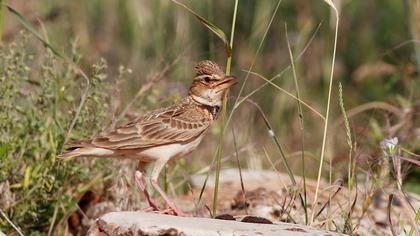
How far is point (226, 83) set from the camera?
5.34 m

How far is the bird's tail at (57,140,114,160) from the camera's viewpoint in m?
5.06

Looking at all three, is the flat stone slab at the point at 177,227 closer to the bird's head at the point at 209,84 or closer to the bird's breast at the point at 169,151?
the bird's breast at the point at 169,151

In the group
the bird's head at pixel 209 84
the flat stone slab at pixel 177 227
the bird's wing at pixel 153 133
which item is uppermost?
the bird's head at pixel 209 84

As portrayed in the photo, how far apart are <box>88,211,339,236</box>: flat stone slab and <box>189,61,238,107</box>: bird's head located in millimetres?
1152

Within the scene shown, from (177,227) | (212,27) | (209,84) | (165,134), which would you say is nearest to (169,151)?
(165,134)

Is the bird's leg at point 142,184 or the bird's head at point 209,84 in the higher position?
the bird's head at point 209,84

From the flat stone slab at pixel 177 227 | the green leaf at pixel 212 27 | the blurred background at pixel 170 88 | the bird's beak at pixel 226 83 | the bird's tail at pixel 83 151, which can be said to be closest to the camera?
the flat stone slab at pixel 177 227

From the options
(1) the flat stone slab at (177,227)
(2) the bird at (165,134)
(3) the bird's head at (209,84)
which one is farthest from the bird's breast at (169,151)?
(1) the flat stone slab at (177,227)

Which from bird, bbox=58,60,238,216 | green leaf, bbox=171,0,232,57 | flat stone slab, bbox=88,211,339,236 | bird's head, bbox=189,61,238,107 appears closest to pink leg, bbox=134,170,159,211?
bird, bbox=58,60,238,216

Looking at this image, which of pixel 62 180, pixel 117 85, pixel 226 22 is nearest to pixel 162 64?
pixel 117 85

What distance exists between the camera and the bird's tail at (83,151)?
5.06 meters

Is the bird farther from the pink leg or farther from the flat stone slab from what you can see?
the flat stone slab

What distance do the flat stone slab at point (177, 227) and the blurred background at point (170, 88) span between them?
110 cm

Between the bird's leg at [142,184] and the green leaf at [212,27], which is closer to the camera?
the green leaf at [212,27]
